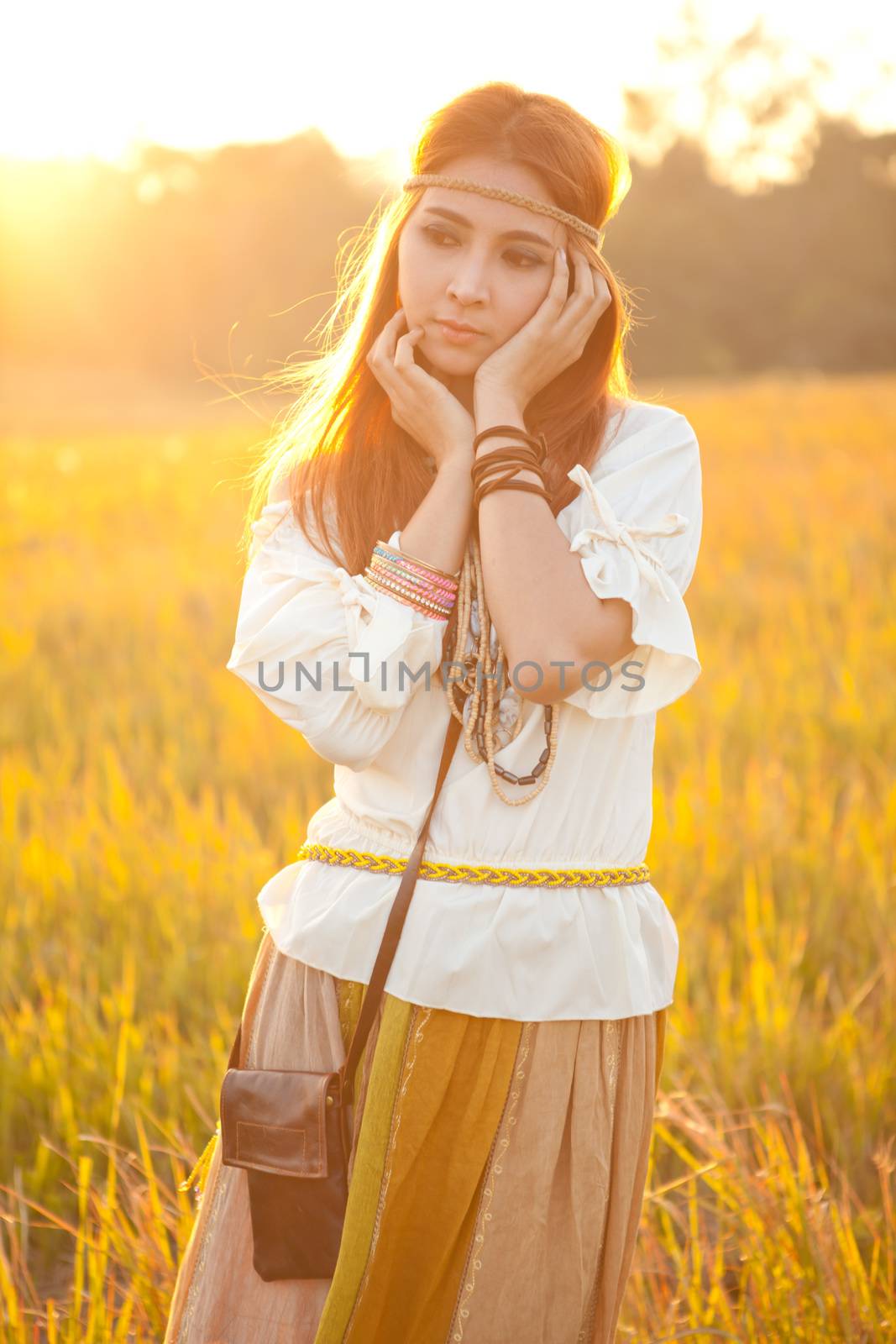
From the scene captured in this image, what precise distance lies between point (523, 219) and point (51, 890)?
2392 mm

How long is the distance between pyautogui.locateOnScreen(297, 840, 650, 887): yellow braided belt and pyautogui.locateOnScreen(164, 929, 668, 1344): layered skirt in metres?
0.15

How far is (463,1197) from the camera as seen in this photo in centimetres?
139

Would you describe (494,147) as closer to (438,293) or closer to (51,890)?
(438,293)

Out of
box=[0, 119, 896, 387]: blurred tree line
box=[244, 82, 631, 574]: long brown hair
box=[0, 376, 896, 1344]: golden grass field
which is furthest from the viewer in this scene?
box=[0, 119, 896, 387]: blurred tree line

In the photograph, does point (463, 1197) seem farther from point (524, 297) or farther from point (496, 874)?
point (524, 297)

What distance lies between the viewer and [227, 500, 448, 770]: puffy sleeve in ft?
4.55

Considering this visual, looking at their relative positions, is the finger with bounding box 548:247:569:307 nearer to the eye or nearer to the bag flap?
the eye

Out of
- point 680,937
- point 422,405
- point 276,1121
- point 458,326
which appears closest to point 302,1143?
point 276,1121

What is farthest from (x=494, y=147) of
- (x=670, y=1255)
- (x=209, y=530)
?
(x=209, y=530)

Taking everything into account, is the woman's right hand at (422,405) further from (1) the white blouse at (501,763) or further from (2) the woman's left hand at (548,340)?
(1) the white blouse at (501,763)

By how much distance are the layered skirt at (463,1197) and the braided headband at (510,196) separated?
0.96m

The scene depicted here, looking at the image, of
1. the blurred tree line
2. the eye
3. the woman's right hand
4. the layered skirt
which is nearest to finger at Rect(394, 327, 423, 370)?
the woman's right hand

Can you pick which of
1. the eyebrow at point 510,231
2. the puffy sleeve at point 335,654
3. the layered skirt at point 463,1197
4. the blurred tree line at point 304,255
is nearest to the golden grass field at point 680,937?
the layered skirt at point 463,1197

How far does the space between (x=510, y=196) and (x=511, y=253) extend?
0.23ft
